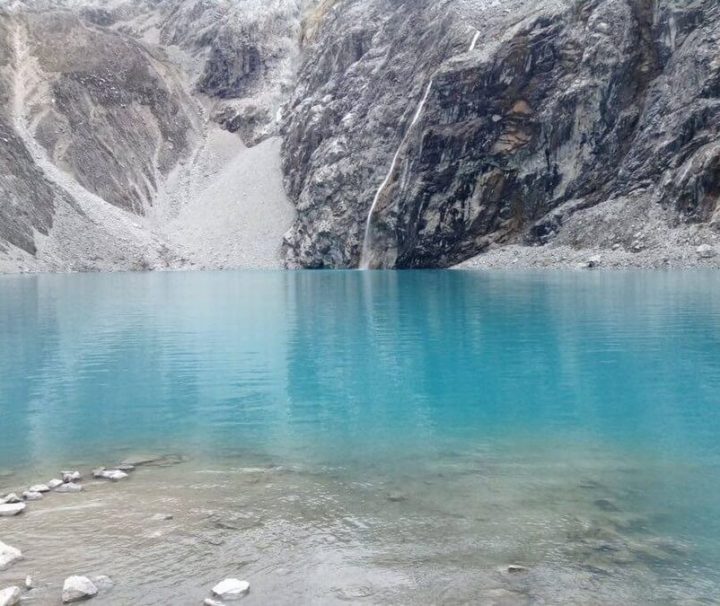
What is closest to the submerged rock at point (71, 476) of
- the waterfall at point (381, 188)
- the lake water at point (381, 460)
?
the lake water at point (381, 460)

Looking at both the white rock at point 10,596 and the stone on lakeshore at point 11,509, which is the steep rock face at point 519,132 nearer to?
the stone on lakeshore at point 11,509

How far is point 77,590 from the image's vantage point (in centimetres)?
696

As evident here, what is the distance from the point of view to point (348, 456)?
11695 millimetres

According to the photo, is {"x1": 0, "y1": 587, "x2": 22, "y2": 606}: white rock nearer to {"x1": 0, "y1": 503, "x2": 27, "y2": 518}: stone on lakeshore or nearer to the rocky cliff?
{"x1": 0, "y1": 503, "x2": 27, "y2": 518}: stone on lakeshore

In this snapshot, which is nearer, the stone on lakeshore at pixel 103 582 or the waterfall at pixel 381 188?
the stone on lakeshore at pixel 103 582

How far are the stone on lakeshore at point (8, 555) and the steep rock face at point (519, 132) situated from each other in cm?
6275

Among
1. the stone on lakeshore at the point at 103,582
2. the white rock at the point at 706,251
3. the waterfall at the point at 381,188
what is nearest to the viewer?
the stone on lakeshore at the point at 103,582

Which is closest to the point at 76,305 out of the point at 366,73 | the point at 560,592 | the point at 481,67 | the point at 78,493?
the point at 78,493

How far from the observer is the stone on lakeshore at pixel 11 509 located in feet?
30.0

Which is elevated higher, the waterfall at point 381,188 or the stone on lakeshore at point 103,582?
the waterfall at point 381,188

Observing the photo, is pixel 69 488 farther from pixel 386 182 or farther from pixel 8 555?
pixel 386 182

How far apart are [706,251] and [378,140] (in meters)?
44.8

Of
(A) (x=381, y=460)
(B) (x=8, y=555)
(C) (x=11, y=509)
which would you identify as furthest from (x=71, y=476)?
(A) (x=381, y=460)

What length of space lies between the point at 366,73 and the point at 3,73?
55860mm
